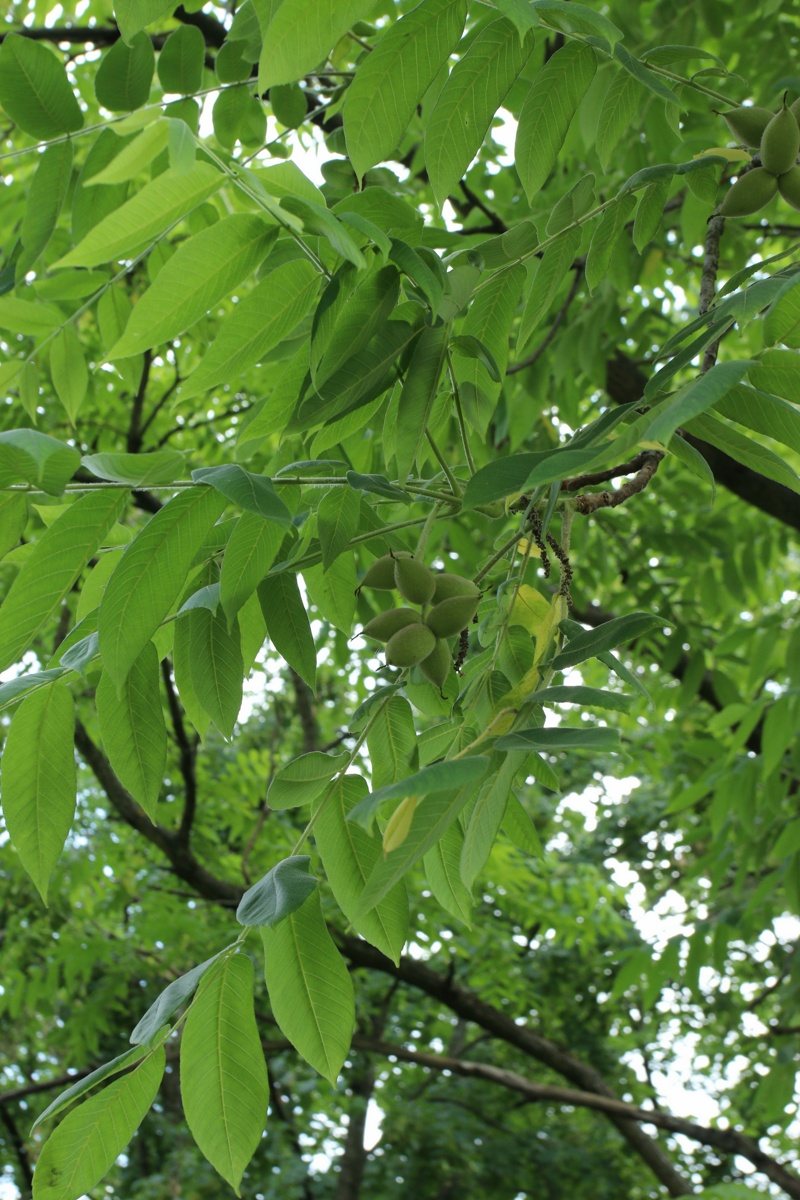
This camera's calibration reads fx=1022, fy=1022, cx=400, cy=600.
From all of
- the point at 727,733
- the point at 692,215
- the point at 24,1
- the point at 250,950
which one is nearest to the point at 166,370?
the point at 24,1

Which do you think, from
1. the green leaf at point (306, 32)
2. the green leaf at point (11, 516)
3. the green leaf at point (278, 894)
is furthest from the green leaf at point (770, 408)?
the green leaf at point (11, 516)

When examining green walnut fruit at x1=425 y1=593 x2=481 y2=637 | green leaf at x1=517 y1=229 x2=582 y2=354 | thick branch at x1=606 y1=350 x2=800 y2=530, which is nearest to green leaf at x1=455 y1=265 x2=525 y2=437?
green leaf at x1=517 y1=229 x2=582 y2=354

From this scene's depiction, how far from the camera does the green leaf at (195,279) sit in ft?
3.07

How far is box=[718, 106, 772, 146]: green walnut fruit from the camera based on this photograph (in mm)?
1287

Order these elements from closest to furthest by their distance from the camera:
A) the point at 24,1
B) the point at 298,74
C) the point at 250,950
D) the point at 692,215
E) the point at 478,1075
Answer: the point at 298,74 → the point at 692,215 → the point at 24,1 → the point at 478,1075 → the point at 250,950

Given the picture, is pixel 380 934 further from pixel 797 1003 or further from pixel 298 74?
pixel 797 1003

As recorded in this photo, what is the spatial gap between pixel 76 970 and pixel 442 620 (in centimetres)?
399

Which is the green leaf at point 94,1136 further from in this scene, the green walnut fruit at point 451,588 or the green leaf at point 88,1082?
the green walnut fruit at point 451,588

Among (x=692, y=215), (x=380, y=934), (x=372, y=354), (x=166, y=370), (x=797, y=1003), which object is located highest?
(x=166, y=370)

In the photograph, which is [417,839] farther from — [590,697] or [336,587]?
[336,587]

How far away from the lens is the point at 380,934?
3.76 feet

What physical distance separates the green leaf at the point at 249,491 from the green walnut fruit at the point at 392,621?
22 centimetres

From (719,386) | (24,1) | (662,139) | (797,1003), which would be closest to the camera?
(719,386)

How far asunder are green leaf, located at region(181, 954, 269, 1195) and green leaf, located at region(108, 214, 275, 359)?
654 mm
